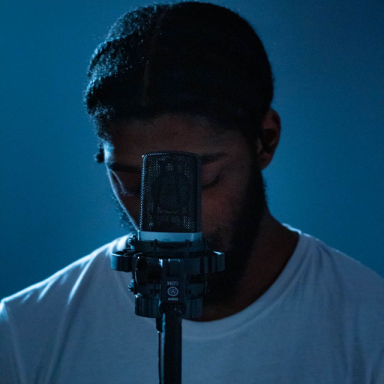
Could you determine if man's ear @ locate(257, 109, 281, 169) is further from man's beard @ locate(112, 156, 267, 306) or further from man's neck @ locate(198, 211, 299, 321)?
man's neck @ locate(198, 211, 299, 321)

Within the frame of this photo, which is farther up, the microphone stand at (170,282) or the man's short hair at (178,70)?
the man's short hair at (178,70)

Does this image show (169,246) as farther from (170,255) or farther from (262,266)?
(262,266)

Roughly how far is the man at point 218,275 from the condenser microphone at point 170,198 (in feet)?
1.56

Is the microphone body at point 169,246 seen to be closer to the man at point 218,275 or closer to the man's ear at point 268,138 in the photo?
the man at point 218,275

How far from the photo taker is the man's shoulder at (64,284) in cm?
145

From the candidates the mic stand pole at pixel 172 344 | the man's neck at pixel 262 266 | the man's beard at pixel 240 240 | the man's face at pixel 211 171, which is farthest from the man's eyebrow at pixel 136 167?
the mic stand pole at pixel 172 344

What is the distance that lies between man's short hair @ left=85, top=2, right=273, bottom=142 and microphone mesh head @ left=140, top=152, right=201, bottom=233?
0.51 meters

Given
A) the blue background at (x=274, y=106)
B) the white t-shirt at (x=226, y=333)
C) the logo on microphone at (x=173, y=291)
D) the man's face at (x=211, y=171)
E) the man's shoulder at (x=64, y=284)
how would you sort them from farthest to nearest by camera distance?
the blue background at (x=274, y=106) → the man's shoulder at (x=64, y=284) → the white t-shirt at (x=226, y=333) → the man's face at (x=211, y=171) → the logo on microphone at (x=173, y=291)

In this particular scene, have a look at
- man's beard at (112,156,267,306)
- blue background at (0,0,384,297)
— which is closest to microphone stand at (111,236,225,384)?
man's beard at (112,156,267,306)

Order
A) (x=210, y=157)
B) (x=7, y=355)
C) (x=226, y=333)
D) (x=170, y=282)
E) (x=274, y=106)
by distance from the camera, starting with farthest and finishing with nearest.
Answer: (x=274, y=106) → (x=7, y=355) → (x=226, y=333) → (x=210, y=157) → (x=170, y=282)

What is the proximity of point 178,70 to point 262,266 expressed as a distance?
65 cm

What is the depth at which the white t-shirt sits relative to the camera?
1243mm

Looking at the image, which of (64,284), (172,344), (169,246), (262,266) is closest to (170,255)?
(169,246)

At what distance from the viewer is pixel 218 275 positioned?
4.32 ft
